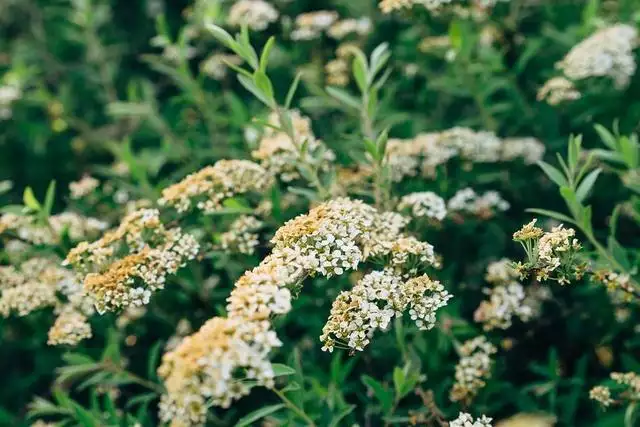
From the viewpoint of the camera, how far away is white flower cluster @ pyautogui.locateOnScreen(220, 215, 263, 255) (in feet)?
9.94

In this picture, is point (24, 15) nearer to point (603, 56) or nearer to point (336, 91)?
point (336, 91)

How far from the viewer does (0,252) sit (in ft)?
12.0

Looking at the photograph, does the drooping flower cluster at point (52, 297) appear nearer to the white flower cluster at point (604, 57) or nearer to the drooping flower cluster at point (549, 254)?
the drooping flower cluster at point (549, 254)

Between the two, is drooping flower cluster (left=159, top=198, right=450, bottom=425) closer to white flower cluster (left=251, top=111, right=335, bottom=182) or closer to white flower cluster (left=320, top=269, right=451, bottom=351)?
white flower cluster (left=320, top=269, right=451, bottom=351)

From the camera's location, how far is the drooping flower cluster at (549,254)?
2.32 metres

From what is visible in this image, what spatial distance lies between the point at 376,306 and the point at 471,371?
0.83 m

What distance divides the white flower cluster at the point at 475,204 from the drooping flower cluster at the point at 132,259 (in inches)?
49.2

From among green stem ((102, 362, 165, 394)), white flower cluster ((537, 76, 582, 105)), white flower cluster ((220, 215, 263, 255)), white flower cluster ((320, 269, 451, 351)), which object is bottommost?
green stem ((102, 362, 165, 394))

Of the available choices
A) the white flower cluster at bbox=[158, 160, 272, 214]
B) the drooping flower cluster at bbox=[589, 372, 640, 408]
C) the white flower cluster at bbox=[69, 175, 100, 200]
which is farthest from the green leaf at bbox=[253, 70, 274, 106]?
the drooping flower cluster at bbox=[589, 372, 640, 408]

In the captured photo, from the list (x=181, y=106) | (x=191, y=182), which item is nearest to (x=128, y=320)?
(x=191, y=182)

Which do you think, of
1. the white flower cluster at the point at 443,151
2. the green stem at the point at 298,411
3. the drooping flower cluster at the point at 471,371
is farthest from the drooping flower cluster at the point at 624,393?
the white flower cluster at the point at 443,151

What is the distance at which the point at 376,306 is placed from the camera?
7.66ft

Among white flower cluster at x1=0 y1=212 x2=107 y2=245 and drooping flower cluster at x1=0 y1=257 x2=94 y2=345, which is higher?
white flower cluster at x1=0 y1=212 x2=107 y2=245

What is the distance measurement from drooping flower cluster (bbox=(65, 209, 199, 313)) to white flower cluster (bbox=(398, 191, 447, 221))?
0.90m
